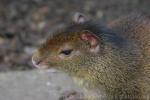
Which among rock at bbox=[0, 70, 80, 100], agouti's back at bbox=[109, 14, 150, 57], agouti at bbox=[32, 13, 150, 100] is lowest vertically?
rock at bbox=[0, 70, 80, 100]

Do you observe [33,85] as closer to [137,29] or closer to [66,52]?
[66,52]

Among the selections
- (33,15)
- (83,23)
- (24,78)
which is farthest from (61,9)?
(83,23)

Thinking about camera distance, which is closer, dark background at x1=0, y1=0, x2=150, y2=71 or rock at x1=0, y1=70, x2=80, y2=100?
rock at x1=0, y1=70, x2=80, y2=100

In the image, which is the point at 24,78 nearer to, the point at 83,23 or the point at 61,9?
the point at 83,23

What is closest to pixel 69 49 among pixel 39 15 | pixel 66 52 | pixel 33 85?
pixel 66 52

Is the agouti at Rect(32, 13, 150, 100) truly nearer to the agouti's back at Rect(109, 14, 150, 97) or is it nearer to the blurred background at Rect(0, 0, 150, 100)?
the agouti's back at Rect(109, 14, 150, 97)

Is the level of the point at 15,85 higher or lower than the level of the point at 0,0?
lower

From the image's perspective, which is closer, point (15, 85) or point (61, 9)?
point (15, 85)

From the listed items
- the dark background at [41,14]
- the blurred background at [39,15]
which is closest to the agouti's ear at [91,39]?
the blurred background at [39,15]

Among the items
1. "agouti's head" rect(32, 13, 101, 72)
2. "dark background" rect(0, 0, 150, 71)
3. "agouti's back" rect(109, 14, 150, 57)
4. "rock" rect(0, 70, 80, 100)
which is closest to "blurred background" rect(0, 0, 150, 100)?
"dark background" rect(0, 0, 150, 71)
